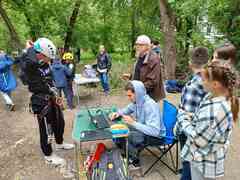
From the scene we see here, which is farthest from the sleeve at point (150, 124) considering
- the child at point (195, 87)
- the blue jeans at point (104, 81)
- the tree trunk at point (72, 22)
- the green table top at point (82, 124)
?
the tree trunk at point (72, 22)

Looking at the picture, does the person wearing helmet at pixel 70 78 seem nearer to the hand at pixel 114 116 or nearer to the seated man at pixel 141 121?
the hand at pixel 114 116

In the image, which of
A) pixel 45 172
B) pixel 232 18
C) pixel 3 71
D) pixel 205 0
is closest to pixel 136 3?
pixel 232 18

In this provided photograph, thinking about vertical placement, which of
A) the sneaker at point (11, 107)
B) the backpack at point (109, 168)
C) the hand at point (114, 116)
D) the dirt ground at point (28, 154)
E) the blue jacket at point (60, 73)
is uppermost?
the blue jacket at point (60, 73)

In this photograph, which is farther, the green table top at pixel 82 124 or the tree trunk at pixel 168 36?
the tree trunk at pixel 168 36

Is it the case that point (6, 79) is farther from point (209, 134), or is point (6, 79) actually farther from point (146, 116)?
point (209, 134)

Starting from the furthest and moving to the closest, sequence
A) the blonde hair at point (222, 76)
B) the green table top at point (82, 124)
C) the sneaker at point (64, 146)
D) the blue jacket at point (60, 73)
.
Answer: the blue jacket at point (60, 73), the sneaker at point (64, 146), the green table top at point (82, 124), the blonde hair at point (222, 76)

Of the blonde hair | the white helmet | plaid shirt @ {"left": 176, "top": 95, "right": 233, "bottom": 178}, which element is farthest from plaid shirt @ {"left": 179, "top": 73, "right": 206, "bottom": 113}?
the white helmet

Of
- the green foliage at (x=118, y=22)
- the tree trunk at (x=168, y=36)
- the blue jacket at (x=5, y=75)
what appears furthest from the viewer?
the green foliage at (x=118, y=22)

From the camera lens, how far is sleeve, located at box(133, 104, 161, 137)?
360cm

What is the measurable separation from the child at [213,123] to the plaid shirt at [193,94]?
0.43 meters

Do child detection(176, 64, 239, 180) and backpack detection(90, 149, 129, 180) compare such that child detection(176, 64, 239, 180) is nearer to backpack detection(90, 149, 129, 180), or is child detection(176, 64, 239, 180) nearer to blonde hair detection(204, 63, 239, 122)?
blonde hair detection(204, 63, 239, 122)

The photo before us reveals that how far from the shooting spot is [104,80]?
29.6ft

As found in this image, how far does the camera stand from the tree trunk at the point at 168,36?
8883 millimetres

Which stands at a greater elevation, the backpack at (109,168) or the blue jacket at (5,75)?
the blue jacket at (5,75)
